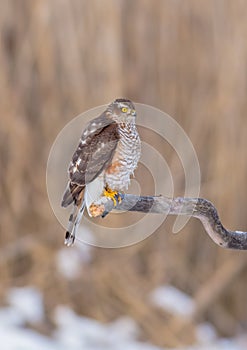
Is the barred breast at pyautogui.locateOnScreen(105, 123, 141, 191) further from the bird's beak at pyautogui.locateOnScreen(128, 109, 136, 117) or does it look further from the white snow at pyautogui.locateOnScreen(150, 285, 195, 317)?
the white snow at pyautogui.locateOnScreen(150, 285, 195, 317)

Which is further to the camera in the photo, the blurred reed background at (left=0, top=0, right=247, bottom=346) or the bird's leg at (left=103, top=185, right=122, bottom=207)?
the blurred reed background at (left=0, top=0, right=247, bottom=346)

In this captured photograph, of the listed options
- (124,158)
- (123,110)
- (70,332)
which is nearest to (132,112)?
A: (123,110)

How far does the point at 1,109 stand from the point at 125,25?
593 mm

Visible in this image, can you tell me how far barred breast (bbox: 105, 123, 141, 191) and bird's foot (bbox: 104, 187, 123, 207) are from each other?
1 cm

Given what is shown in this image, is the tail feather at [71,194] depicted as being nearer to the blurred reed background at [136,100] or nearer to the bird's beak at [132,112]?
the bird's beak at [132,112]

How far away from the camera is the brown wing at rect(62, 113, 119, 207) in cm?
101

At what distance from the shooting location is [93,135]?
1037 mm

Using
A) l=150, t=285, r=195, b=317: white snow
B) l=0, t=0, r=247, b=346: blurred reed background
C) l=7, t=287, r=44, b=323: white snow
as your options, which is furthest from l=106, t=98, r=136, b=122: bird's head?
l=7, t=287, r=44, b=323: white snow

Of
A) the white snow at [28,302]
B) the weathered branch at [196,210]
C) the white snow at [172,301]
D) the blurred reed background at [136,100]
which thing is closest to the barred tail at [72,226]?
the weathered branch at [196,210]

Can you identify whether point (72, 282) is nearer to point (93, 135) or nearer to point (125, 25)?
point (125, 25)

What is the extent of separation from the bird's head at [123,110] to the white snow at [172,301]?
237 cm

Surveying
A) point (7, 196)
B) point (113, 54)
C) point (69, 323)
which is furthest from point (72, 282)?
point (113, 54)

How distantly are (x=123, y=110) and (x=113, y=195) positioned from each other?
0.44ft

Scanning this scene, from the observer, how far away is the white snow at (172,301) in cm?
329
